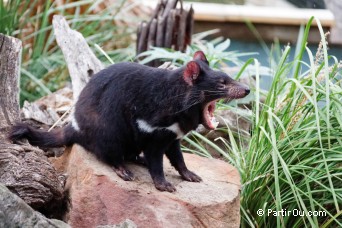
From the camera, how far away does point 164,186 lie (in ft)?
10.6

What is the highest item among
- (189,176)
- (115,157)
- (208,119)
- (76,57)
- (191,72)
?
(191,72)

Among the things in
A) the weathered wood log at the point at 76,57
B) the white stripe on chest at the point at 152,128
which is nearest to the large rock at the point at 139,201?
the white stripe on chest at the point at 152,128

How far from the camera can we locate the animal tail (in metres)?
3.39

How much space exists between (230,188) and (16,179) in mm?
976

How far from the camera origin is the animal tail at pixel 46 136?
11.1ft

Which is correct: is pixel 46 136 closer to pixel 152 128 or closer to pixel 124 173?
pixel 124 173

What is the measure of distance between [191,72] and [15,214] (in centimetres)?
105

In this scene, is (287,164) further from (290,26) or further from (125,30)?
(290,26)

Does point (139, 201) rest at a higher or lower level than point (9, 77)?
lower

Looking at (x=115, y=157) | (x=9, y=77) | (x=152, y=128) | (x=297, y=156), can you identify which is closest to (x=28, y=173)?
(x=115, y=157)

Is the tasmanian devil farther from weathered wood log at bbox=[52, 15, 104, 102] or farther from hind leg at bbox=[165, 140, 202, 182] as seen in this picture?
weathered wood log at bbox=[52, 15, 104, 102]

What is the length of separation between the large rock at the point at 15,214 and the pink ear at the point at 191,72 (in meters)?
0.97

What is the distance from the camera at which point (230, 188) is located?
133 inches

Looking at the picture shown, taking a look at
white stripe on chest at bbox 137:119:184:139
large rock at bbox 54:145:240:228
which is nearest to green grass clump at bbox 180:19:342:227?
large rock at bbox 54:145:240:228
